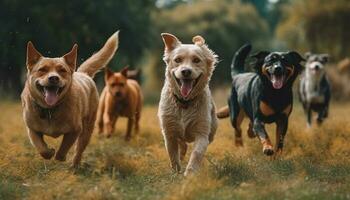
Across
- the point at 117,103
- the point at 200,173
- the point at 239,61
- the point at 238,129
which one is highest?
the point at 239,61

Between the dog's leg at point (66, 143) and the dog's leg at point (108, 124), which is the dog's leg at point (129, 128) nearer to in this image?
the dog's leg at point (108, 124)

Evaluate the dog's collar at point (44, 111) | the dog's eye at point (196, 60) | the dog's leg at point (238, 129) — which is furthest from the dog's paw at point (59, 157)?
the dog's leg at point (238, 129)

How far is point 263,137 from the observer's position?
29.2 ft

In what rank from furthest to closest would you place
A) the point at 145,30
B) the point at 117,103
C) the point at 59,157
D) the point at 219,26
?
the point at 219,26, the point at 145,30, the point at 117,103, the point at 59,157

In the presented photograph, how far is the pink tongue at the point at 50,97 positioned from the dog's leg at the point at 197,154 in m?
1.63

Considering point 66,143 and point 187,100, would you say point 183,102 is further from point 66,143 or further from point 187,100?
point 66,143

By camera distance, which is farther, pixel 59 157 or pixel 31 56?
pixel 59 157

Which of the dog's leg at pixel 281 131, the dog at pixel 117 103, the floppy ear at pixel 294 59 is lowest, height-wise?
the dog at pixel 117 103

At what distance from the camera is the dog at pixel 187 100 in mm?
7789

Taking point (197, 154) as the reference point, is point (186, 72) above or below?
above

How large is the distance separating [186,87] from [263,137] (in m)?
1.61

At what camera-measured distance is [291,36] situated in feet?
109

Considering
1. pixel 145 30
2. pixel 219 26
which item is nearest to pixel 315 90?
pixel 145 30

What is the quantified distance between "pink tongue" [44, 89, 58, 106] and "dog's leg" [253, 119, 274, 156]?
2.53 metres
